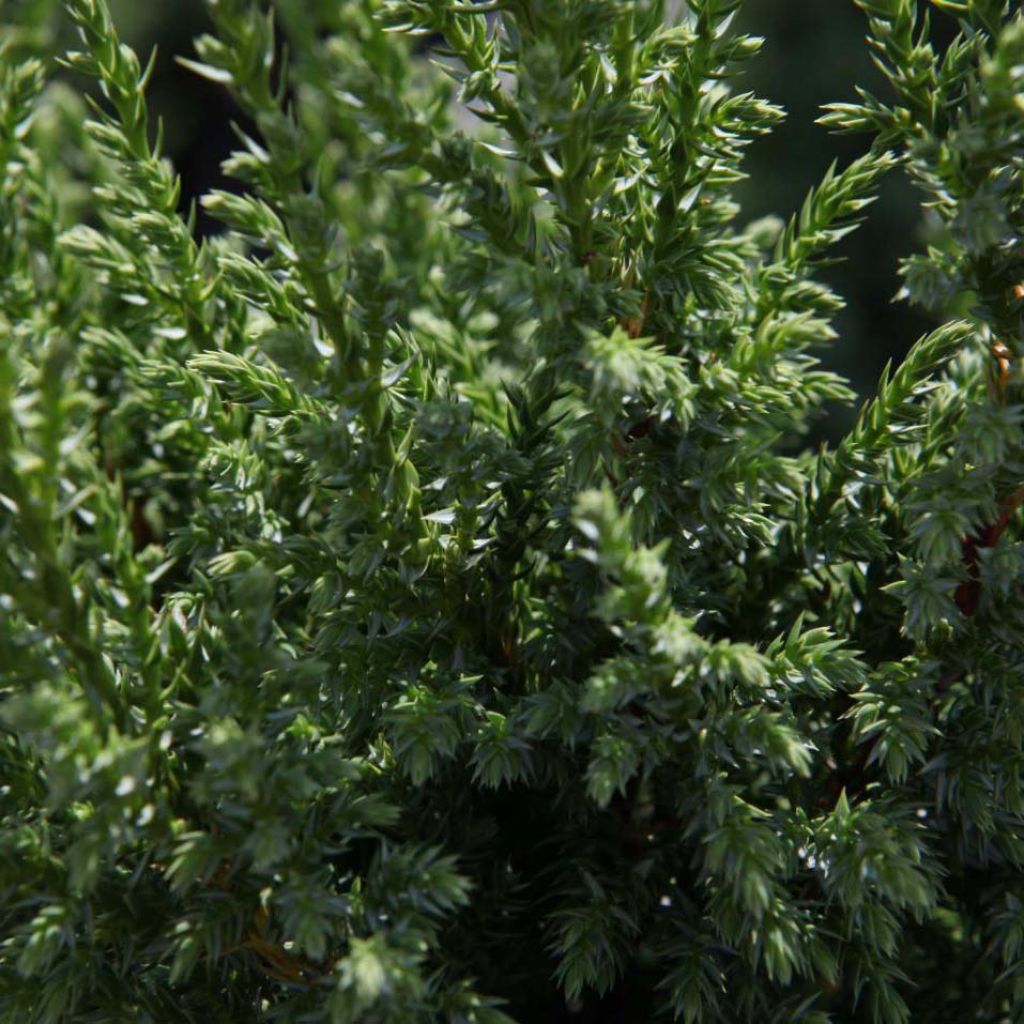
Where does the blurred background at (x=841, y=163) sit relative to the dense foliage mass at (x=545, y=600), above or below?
below

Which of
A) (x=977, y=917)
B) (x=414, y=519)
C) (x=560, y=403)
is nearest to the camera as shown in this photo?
(x=414, y=519)

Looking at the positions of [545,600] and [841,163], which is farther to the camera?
[841,163]

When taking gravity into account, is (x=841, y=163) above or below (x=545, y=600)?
below

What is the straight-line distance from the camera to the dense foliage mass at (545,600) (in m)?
0.55

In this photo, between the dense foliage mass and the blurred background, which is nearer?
the dense foliage mass

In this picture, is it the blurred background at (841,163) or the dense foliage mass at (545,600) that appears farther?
the blurred background at (841,163)

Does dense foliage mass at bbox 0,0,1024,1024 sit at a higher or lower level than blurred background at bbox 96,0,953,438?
higher

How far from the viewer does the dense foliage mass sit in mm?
551

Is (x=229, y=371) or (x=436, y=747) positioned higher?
(x=229, y=371)

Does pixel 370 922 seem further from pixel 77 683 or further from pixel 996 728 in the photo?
pixel 996 728

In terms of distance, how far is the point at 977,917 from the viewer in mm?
765

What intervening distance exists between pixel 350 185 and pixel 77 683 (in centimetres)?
82

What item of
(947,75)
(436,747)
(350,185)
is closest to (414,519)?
(436,747)

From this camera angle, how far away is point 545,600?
74cm
